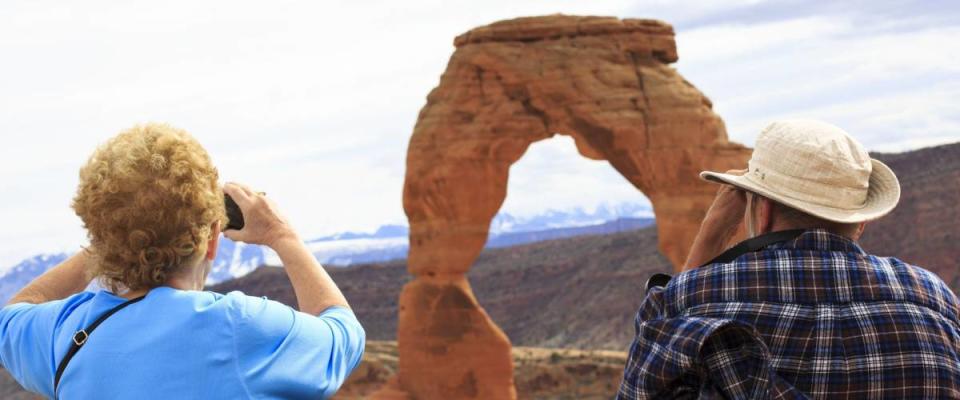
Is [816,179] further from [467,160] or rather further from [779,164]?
[467,160]

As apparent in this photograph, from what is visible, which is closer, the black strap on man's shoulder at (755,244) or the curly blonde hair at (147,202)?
the curly blonde hair at (147,202)

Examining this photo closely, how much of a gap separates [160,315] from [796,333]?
1.51 metres

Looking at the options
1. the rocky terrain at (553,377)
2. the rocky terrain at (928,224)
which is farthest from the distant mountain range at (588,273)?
the rocky terrain at (553,377)

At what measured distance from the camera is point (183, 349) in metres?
2.73

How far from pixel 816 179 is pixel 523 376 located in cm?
2102

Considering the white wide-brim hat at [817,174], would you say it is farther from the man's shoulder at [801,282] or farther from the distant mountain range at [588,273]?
the distant mountain range at [588,273]

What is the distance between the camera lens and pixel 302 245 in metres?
3.22

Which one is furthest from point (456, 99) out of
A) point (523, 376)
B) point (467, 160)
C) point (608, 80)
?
point (523, 376)

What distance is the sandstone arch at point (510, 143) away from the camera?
1716 centimetres

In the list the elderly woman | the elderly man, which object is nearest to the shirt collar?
the elderly man

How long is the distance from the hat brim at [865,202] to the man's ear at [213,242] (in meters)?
1.36

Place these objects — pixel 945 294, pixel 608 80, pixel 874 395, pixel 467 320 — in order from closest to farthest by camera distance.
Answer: pixel 874 395, pixel 945 294, pixel 608 80, pixel 467 320

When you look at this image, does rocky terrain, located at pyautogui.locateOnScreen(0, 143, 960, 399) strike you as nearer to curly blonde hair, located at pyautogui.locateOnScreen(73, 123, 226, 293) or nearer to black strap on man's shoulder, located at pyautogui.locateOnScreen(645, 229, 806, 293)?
black strap on man's shoulder, located at pyautogui.locateOnScreen(645, 229, 806, 293)

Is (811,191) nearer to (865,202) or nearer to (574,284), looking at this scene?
(865,202)
